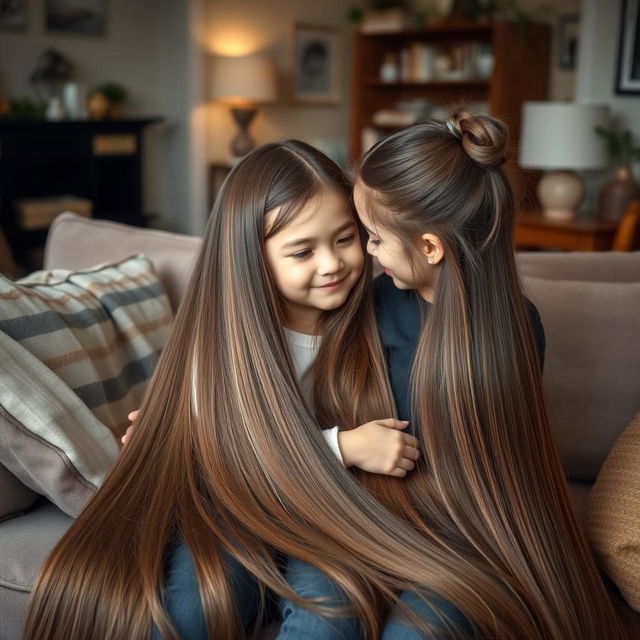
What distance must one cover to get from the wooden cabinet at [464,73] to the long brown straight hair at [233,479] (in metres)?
3.25

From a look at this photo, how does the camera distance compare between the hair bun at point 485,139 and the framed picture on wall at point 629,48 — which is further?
the framed picture on wall at point 629,48

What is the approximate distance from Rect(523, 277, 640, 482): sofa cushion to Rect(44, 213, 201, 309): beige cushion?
73 centimetres

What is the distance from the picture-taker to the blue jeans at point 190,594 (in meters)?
1.13

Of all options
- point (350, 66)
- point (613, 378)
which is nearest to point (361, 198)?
point (613, 378)

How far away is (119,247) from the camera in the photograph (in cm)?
197

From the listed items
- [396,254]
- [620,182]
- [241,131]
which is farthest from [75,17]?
[396,254]

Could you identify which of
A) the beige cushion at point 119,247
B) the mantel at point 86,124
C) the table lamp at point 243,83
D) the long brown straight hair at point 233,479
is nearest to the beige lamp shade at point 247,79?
the table lamp at point 243,83

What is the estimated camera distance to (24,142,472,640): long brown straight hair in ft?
3.77

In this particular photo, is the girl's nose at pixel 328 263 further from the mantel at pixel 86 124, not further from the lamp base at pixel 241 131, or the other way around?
the lamp base at pixel 241 131

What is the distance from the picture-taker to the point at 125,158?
17.1 ft

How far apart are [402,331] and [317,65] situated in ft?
16.3

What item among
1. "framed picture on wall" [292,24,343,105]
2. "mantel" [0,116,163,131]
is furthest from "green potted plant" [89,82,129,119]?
"framed picture on wall" [292,24,343,105]

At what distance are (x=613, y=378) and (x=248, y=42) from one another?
15.1ft

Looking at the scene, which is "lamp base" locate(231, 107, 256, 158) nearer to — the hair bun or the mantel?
the mantel
